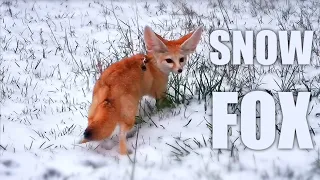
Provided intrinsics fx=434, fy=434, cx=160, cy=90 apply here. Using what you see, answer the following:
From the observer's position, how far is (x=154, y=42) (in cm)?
419

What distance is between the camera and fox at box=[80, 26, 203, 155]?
133 inches

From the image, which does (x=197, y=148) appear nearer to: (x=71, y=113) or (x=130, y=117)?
(x=130, y=117)

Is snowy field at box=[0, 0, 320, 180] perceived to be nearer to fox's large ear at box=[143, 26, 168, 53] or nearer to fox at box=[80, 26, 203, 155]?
fox at box=[80, 26, 203, 155]

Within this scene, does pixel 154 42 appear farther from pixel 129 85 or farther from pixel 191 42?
pixel 129 85

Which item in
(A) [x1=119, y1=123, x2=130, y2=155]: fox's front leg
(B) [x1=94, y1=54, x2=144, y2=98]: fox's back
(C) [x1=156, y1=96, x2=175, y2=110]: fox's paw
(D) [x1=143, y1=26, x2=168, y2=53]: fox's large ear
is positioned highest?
(D) [x1=143, y1=26, x2=168, y2=53]: fox's large ear

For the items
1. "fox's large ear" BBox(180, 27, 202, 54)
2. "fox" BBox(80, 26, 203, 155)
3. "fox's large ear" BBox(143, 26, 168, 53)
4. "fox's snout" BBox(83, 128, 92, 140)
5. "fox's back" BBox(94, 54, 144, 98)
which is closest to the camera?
"fox's snout" BBox(83, 128, 92, 140)

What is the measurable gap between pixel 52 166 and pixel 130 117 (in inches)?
29.6

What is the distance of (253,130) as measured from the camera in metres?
3.48

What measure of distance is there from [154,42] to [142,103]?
70cm

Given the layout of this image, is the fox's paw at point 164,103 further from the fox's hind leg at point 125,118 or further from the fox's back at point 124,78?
the fox's hind leg at point 125,118

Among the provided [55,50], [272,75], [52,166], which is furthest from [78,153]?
[55,50]

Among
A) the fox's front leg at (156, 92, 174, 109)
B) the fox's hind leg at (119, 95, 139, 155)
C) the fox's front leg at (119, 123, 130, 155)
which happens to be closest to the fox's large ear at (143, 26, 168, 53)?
the fox's front leg at (156, 92, 174, 109)

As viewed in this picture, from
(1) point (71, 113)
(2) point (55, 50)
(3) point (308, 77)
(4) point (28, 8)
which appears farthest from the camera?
(4) point (28, 8)

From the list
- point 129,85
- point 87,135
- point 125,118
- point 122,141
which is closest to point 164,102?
point 129,85
